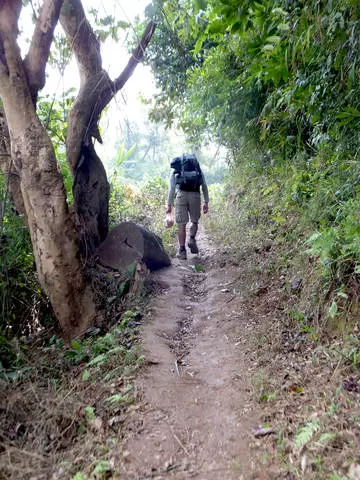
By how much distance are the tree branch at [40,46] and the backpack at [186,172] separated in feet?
9.46

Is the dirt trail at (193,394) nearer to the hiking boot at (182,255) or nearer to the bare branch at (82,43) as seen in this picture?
the hiking boot at (182,255)

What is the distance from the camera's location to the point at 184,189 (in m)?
7.25

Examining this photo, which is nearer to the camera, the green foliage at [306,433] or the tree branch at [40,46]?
the green foliage at [306,433]

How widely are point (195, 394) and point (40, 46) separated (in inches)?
172

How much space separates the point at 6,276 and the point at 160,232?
14.5ft

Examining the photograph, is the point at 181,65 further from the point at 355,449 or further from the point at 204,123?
the point at 355,449

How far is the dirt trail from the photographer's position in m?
2.44

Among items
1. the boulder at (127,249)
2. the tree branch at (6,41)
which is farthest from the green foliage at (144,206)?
A: the tree branch at (6,41)

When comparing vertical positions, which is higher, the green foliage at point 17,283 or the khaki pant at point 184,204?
the khaki pant at point 184,204

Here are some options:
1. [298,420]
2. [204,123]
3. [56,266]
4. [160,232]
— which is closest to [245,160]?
[204,123]

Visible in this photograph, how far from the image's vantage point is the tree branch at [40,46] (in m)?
4.66

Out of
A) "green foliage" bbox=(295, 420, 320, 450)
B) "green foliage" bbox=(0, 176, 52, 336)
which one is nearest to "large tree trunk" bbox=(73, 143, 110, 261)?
"green foliage" bbox=(0, 176, 52, 336)

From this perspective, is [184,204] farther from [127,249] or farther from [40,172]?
[40,172]

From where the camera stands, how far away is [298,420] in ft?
8.36
